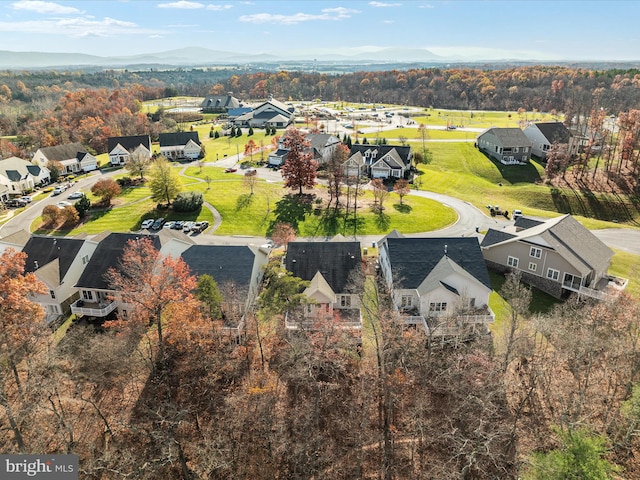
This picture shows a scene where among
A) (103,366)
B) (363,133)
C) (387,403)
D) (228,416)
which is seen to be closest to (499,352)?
(387,403)

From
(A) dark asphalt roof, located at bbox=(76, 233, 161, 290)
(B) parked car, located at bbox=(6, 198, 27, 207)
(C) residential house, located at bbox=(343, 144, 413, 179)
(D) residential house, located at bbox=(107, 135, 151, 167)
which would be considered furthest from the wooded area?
(D) residential house, located at bbox=(107, 135, 151, 167)

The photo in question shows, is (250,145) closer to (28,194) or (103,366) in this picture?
(28,194)

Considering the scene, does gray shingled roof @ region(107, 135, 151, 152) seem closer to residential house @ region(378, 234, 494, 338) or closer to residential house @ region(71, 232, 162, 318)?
residential house @ region(71, 232, 162, 318)

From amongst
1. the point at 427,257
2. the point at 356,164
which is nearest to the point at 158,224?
the point at 356,164

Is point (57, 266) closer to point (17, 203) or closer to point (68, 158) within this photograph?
point (17, 203)

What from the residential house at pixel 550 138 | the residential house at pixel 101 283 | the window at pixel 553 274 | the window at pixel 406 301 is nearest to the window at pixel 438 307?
the window at pixel 406 301

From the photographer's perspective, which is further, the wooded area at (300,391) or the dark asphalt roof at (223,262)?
the dark asphalt roof at (223,262)

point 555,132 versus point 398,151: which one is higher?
point 555,132

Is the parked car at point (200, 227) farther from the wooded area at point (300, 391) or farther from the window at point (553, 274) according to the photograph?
the window at point (553, 274)
